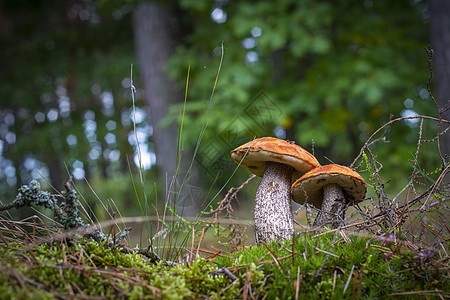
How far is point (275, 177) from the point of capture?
1.53m

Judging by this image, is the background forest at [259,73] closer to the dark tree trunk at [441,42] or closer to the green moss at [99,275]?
the dark tree trunk at [441,42]

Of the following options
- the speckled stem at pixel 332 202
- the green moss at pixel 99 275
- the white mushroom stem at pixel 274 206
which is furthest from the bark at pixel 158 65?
the green moss at pixel 99 275

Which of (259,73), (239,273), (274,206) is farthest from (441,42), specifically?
(239,273)

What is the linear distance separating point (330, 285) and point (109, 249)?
27.9 inches

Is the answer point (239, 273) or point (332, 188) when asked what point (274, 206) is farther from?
point (239, 273)

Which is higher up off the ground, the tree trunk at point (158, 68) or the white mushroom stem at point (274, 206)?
the tree trunk at point (158, 68)

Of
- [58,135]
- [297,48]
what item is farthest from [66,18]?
[297,48]

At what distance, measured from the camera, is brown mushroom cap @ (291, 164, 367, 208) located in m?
1.33

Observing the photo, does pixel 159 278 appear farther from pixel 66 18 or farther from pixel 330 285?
pixel 66 18

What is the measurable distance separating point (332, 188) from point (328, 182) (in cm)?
5

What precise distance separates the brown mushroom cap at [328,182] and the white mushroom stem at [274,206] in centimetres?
7

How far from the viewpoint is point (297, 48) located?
12.6 feet

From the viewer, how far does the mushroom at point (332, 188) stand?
4.41 ft

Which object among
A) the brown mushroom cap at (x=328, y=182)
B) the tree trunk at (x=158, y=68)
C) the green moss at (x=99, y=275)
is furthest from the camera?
the tree trunk at (x=158, y=68)
